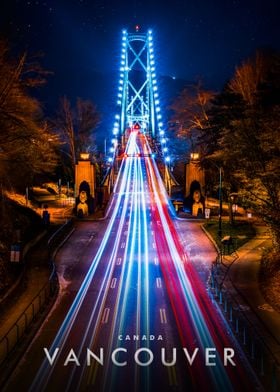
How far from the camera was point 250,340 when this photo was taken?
17609mm

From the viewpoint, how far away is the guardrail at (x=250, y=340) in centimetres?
1462

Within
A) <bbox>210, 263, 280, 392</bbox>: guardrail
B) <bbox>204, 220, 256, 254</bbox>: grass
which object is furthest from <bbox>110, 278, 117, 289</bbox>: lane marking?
<bbox>204, 220, 256, 254</bbox>: grass

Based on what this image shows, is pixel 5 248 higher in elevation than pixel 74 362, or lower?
higher

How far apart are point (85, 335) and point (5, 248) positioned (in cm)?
982

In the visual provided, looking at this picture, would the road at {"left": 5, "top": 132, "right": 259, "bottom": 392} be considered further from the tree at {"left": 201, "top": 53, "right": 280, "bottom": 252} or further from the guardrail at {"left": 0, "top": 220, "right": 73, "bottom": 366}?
the tree at {"left": 201, "top": 53, "right": 280, "bottom": 252}

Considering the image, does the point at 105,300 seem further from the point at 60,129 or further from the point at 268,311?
the point at 60,129

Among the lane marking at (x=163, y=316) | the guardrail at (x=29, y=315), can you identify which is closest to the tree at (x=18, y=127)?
the guardrail at (x=29, y=315)

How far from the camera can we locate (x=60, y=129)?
74.6m

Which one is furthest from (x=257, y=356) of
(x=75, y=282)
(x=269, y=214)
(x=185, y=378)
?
(x=75, y=282)

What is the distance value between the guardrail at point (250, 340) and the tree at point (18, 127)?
13088mm

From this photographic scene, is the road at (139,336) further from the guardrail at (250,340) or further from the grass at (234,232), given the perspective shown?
the grass at (234,232)

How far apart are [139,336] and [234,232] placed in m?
22.7

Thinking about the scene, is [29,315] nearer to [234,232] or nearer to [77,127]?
[234,232]

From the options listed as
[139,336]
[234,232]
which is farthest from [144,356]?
[234,232]
